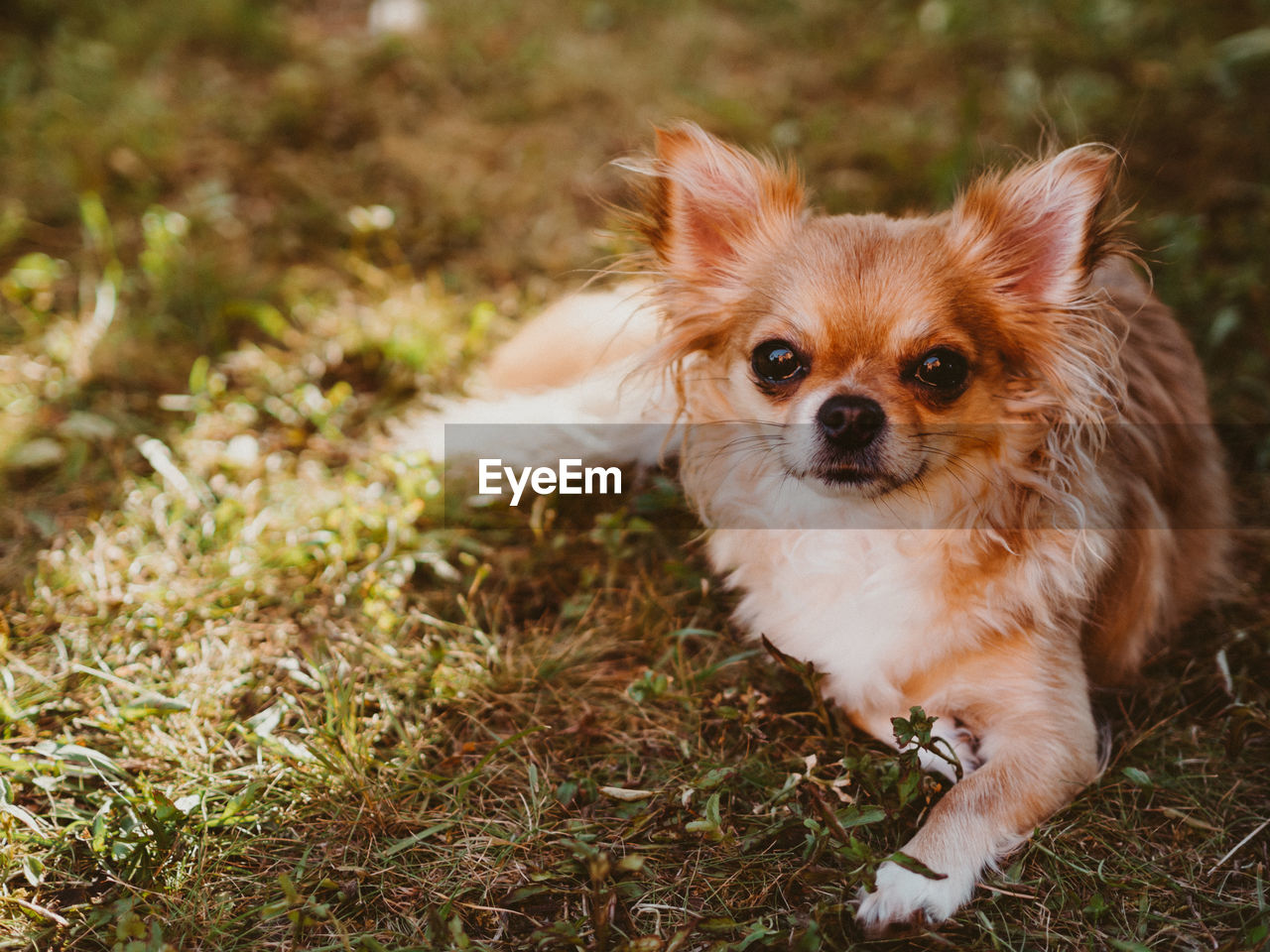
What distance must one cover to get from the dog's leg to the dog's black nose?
1.93ft

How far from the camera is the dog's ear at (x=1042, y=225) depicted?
6.13 feet

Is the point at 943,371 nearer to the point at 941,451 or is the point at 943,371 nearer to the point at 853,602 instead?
the point at 941,451

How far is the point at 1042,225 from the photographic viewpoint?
1.99 meters

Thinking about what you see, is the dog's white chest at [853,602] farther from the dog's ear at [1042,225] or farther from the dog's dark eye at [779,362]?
the dog's ear at [1042,225]

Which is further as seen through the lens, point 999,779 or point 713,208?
point 713,208

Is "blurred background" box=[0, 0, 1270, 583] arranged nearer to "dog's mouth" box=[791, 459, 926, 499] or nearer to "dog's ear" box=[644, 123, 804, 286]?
"dog's ear" box=[644, 123, 804, 286]

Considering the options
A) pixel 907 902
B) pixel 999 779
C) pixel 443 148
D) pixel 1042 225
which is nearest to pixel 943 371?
pixel 1042 225

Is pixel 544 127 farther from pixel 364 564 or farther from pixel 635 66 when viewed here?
pixel 364 564

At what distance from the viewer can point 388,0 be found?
Result: 4.86 m

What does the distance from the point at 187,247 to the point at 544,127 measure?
1.75 meters

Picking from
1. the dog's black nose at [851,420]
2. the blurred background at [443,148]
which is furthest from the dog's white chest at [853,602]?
the blurred background at [443,148]

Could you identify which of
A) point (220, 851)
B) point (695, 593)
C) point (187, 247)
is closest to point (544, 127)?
point (187, 247)

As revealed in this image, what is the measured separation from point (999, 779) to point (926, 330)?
37.9 inches

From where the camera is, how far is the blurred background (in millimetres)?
3146
